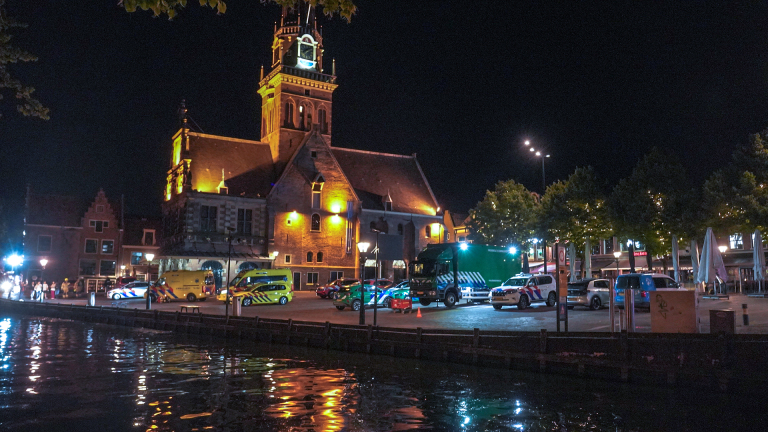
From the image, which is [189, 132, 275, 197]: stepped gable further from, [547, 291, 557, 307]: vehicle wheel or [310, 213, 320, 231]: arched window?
[547, 291, 557, 307]: vehicle wheel

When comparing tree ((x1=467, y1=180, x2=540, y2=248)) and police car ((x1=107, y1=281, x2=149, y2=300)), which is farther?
tree ((x1=467, y1=180, x2=540, y2=248))

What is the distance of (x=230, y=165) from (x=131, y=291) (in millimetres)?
16423

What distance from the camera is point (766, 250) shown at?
4831 cm

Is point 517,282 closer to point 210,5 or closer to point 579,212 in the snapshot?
point 579,212

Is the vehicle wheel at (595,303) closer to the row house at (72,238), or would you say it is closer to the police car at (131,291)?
the police car at (131,291)

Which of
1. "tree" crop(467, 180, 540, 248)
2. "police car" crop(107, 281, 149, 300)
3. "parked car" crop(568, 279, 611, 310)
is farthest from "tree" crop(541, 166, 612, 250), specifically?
"police car" crop(107, 281, 149, 300)

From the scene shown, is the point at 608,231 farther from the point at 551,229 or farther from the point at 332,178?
the point at 332,178

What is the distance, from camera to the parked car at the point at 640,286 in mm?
27062

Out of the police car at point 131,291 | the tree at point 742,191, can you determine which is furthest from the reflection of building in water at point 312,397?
the police car at point 131,291

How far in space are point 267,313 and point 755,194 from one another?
103 feet

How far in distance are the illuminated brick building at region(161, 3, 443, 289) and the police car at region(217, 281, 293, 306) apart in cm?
1195

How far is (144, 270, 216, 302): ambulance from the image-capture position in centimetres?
4578

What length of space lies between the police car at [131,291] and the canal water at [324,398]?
3178 centimetres

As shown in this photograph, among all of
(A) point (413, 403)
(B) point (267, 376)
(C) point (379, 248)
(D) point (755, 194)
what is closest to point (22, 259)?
(C) point (379, 248)
